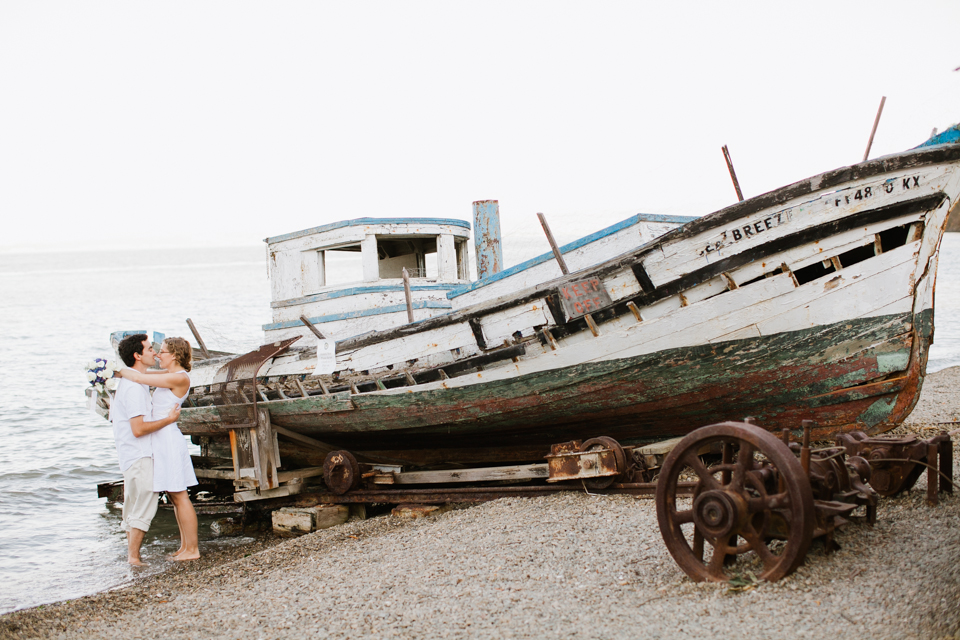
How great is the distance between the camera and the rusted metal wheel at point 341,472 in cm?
721

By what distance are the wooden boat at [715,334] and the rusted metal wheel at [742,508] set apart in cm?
245

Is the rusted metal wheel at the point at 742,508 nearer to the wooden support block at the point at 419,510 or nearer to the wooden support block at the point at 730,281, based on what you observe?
the wooden support block at the point at 730,281

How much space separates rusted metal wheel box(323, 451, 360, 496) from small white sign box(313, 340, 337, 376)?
90 centimetres

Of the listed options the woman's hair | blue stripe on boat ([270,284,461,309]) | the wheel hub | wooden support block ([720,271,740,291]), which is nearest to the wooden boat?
wooden support block ([720,271,740,291])

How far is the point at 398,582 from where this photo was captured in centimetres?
430

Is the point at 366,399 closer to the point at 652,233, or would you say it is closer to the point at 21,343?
the point at 652,233

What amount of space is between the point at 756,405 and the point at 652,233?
6.29ft

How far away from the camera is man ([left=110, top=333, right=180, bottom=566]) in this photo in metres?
5.95

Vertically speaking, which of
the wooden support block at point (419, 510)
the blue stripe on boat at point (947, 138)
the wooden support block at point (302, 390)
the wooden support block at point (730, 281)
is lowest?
the wooden support block at point (419, 510)

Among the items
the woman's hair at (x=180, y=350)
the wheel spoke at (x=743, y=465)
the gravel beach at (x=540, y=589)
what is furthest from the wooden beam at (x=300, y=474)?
the wheel spoke at (x=743, y=465)

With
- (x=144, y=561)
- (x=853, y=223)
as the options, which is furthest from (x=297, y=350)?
(x=853, y=223)

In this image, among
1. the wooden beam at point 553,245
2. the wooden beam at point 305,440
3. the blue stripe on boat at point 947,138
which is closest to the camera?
the blue stripe on boat at point 947,138

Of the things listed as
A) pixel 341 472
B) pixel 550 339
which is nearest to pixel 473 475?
pixel 550 339

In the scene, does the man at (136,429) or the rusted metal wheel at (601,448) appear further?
the man at (136,429)
